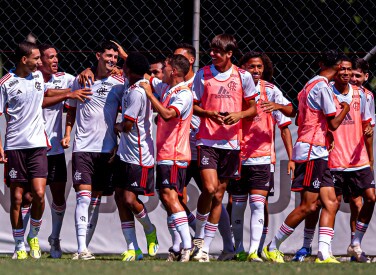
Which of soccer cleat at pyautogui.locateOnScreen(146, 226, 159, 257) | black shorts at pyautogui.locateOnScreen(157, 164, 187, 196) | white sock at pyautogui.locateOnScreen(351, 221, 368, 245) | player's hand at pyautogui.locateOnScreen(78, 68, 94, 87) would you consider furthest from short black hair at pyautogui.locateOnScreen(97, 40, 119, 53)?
white sock at pyautogui.locateOnScreen(351, 221, 368, 245)

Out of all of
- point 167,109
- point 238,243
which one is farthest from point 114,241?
point 167,109

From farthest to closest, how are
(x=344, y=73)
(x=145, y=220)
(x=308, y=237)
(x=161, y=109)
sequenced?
(x=308, y=237)
(x=344, y=73)
(x=145, y=220)
(x=161, y=109)

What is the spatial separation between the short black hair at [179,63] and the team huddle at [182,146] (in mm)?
12

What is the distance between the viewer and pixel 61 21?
13.0 m

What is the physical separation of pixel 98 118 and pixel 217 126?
1.15 meters

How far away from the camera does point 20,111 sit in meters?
10.4

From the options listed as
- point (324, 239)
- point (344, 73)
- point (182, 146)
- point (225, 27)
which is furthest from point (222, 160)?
point (225, 27)

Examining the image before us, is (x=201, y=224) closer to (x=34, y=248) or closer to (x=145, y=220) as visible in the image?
(x=145, y=220)

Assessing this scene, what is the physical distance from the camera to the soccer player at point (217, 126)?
10.3m

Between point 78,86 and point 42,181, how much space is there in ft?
3.22

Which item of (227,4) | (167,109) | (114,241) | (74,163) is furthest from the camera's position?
(227,4)

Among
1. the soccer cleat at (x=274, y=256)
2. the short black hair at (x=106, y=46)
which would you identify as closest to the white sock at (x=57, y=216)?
the short black hair at (x=106, y=46)

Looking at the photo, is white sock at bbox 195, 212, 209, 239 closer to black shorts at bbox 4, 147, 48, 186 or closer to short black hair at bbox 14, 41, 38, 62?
black shorts at bbox 4, 147, 48, 186

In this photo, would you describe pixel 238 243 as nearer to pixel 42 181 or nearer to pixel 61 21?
pixel 42 181
